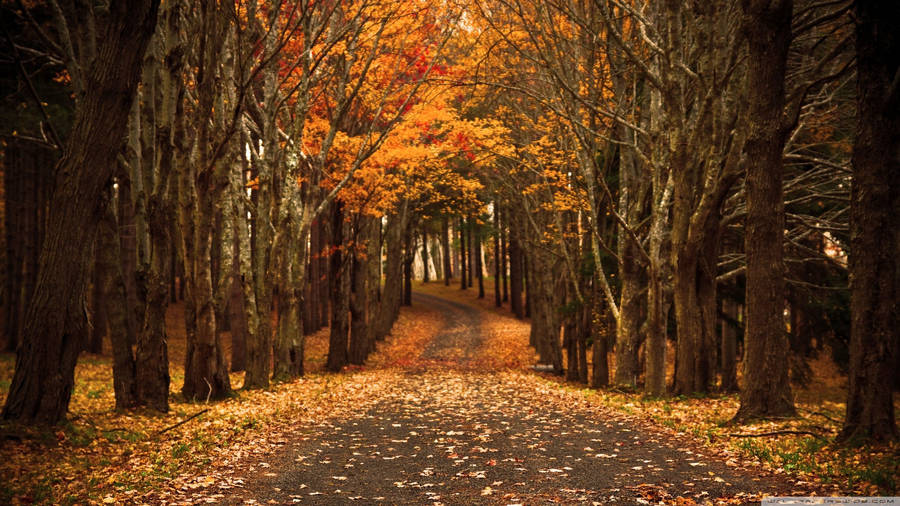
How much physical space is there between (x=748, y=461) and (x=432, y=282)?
60.9 m

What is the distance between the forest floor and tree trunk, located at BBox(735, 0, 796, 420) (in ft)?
2.19

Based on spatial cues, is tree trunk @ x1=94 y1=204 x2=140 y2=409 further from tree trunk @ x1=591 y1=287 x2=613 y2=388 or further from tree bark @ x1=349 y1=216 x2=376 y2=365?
tree bark @ x1=349 y1=216 x2=376 y2=365

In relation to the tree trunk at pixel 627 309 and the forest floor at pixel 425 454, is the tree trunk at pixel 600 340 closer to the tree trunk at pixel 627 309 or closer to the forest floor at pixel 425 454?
the tree trunk at pixel 627 309

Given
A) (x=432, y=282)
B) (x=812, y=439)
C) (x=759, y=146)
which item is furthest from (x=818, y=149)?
(x=432, y=282)

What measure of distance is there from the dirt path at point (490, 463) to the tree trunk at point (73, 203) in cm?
286

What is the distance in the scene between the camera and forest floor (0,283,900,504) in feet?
20.0

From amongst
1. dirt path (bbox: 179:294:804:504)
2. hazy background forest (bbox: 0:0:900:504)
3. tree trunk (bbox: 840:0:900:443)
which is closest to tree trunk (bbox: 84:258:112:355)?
hazy background forest (bbox: 0:0:900:504)

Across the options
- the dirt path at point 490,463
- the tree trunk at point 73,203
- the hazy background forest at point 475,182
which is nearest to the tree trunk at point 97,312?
the hazy background forest at point 475,182

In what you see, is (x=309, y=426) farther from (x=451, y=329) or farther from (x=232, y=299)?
(x=451, y=329)

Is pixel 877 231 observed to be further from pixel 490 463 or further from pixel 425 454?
pixel 425 454

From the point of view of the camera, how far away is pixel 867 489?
5691 mm

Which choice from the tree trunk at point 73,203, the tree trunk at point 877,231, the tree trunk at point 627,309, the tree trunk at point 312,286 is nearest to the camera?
the tree trunk at point 877,231

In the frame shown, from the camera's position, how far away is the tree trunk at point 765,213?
28.5 ft

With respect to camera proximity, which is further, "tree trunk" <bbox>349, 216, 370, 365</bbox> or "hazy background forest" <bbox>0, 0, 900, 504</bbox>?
→ "tree trunk" <bbox>349, 216, 370, 365</bbox>
